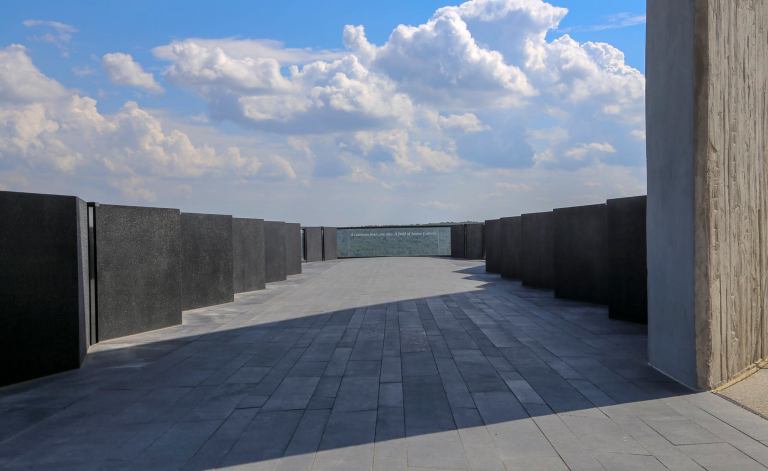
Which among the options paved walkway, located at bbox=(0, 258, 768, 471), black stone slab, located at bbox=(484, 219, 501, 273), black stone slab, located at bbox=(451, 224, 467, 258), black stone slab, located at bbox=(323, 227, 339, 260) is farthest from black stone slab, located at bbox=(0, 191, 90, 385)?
black stone slab, located at bbox=(451, 224, 467, 258)

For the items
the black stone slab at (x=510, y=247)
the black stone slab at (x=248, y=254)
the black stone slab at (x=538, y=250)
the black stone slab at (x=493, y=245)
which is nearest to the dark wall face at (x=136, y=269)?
the black stone slab at (x=248, y=254)

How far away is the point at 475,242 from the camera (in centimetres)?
3234

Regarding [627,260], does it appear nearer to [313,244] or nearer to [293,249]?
[293,249]

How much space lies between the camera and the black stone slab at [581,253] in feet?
40.5

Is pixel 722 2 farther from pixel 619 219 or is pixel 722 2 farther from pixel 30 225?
pixel 30 225

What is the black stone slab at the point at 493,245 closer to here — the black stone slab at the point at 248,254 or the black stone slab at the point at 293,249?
the black stone slab at the point at 293,249

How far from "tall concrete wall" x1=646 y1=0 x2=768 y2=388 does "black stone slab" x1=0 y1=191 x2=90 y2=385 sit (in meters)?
6.71

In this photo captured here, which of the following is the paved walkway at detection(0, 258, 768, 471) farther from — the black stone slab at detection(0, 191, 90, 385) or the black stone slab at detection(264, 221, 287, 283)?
the black stone slab at detection(264, 221, 287, 283)

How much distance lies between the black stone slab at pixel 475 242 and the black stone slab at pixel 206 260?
65.3ft

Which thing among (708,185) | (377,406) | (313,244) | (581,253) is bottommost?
(377,406)

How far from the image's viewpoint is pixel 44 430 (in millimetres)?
5105

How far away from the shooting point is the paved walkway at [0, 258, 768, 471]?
4.39 metres

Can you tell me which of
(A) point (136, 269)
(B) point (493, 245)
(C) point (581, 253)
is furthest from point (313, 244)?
(A) point (136, 269)

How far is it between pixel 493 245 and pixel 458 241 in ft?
40.9
